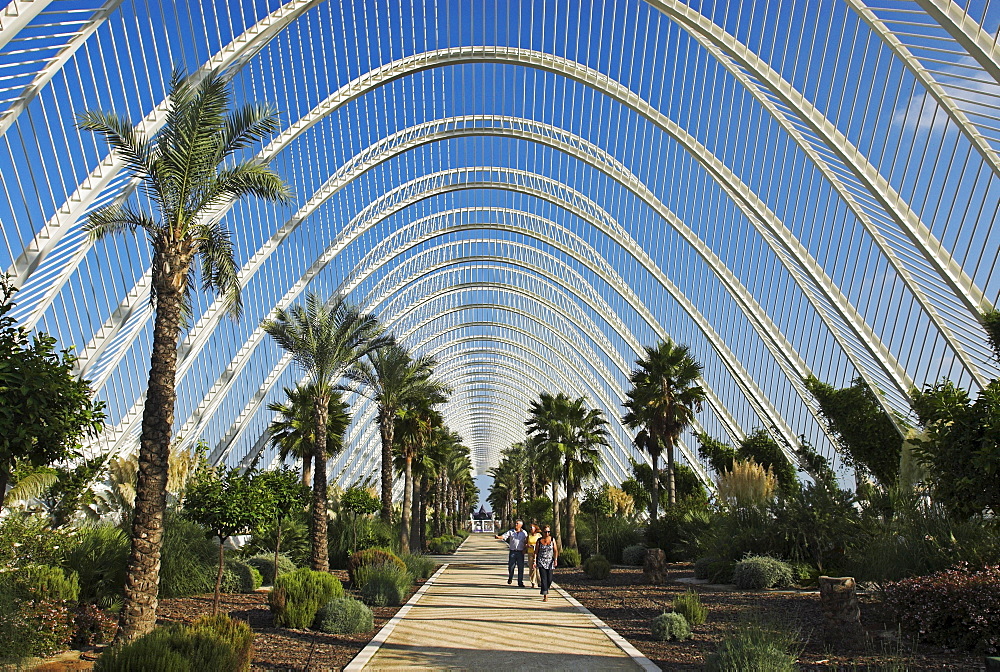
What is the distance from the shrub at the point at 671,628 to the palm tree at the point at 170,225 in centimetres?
682

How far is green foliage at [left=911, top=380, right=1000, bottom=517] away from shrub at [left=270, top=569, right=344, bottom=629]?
368 inches

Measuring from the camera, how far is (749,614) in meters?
10.2

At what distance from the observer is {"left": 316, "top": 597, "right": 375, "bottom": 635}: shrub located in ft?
39.2

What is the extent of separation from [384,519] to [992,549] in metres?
23.5

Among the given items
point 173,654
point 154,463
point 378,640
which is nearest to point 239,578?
point 154,463

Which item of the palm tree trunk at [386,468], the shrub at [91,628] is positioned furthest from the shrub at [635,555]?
the shrub at [91,628]

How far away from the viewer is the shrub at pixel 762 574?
17016 millimetres

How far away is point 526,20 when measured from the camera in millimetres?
27047

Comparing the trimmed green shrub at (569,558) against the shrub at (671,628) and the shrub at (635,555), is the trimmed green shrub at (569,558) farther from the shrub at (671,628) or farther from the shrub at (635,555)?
the shrub at (671,628)

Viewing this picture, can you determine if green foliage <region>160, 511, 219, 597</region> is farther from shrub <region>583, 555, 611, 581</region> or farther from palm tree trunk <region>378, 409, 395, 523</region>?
palm tree trunk <region>378, 409, 395, 523</region>

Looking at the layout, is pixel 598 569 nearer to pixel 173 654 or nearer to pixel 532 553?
pixel 532 553

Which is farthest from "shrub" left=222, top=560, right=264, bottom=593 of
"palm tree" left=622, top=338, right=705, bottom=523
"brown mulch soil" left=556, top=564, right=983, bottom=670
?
"palm tree" left=622, top=338, right=705, bottom=523

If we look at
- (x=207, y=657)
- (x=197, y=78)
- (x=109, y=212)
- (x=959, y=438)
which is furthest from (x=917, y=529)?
(x=197, y=78)

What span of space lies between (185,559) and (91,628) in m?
5.63
